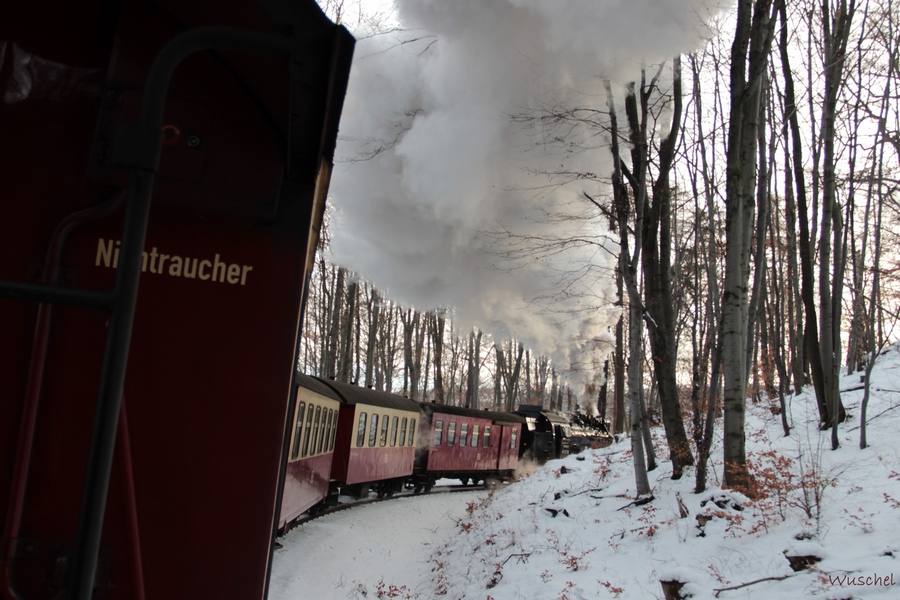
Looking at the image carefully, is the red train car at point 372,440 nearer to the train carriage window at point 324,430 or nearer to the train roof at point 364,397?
the train roof at point 364,397

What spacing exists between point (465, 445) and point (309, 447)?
33.7 feet

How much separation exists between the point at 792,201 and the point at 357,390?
13.5 meters

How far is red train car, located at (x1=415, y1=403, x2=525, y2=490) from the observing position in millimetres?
18156

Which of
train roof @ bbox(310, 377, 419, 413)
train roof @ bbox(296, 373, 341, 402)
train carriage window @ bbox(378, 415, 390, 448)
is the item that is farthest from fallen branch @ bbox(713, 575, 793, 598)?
train carriage window @ bbox(378, 415, 390, 448)

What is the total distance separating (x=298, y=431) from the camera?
9016 mm

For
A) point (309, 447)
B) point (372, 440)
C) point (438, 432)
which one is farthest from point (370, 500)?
point (309, 447)

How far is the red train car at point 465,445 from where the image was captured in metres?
18.2

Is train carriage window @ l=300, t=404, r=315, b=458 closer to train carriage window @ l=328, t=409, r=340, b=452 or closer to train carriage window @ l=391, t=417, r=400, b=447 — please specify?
train carriage window @ l=328, t=409, r=340, b=452

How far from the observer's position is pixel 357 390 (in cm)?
1424

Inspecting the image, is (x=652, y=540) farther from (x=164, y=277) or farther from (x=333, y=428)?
(x=164, y=277)

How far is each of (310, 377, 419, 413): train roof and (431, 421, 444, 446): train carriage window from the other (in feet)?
2.84

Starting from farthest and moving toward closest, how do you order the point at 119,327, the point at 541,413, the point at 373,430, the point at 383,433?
the point at 541,413
the point at 383,433
the point at 373,430
the point at 119,327

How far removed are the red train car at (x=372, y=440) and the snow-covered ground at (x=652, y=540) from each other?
91cm

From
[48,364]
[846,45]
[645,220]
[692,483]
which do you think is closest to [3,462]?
[48,364]
